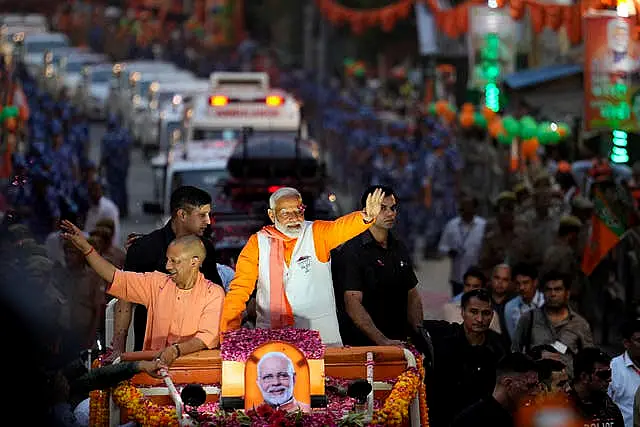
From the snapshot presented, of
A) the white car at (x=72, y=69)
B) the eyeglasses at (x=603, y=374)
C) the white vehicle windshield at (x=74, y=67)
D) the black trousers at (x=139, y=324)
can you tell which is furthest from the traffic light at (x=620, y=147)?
the white vehicle windshield at (x=74, y=67)

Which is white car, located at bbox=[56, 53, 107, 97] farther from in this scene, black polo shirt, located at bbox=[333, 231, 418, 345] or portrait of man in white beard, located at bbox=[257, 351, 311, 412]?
portrait of man in white beard, located at bbox=[257, 351, 311, 412]

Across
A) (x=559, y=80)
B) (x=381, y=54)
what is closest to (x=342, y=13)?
(x=381, y=54)

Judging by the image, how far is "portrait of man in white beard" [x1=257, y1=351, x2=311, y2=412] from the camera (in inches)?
405

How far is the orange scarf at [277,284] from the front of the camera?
11.5m

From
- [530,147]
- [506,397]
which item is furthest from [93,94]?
[506,397]

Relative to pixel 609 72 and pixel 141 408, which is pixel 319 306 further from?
pixel 609 72

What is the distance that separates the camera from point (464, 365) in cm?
1256

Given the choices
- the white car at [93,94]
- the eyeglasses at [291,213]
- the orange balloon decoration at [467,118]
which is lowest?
the white car at [93,94]

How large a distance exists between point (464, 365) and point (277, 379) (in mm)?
2492

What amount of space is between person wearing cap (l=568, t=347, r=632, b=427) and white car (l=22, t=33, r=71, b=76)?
44.6 metres

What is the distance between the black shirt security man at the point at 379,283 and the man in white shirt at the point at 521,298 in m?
2.50

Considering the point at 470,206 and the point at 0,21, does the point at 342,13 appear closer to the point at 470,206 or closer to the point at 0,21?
the point at 0,21

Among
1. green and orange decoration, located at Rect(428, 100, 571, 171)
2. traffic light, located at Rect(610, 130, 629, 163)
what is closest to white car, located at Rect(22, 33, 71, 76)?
green and orange decoration, located at Rect(428, 100, 571, 171)

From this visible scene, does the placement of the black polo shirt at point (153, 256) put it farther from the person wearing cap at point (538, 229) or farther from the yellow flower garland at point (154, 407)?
the person wearing cap at point (538, 229)
